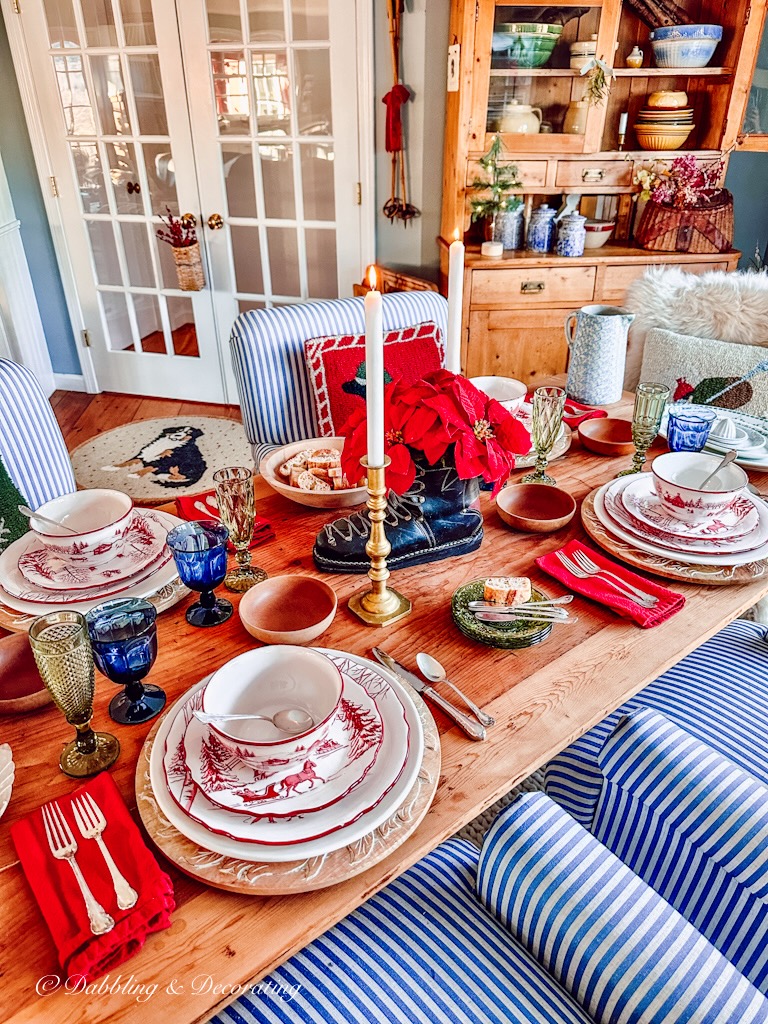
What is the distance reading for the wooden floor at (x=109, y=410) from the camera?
11.6 ft

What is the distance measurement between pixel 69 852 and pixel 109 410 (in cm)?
332

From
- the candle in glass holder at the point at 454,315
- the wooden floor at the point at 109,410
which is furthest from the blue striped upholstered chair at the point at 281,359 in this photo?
the wooden floor at the point at 109,410

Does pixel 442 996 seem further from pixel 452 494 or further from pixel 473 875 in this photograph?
pixel 452 494

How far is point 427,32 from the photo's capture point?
2.81 metres

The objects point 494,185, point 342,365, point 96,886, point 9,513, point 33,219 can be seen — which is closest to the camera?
point 96,886

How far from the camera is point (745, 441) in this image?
1.43 m

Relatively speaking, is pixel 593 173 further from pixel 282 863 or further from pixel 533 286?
pixel 282 863

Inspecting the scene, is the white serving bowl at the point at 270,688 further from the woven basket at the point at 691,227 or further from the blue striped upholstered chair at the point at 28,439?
the woven basket at the point at 691,227

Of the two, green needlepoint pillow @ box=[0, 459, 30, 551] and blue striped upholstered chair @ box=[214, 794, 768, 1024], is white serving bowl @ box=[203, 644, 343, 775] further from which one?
green needlepoint pillow @ box=[0, 459, 30, 551]

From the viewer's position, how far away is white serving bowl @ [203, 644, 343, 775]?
79 centimetres

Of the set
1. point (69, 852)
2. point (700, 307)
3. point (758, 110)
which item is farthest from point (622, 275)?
point (69, 852)

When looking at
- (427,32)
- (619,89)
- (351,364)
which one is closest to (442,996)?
(351,364)

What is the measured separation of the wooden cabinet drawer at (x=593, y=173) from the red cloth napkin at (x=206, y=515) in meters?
2.37

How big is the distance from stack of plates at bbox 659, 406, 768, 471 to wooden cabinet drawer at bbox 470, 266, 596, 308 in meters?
1.58
